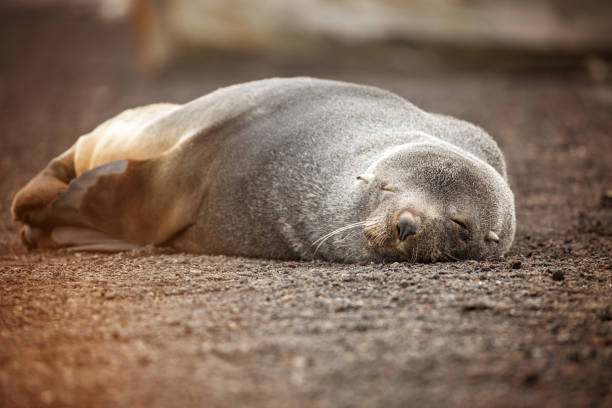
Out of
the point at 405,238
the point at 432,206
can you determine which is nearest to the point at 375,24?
the point at 432,206

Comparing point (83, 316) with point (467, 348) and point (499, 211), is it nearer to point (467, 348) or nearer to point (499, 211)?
point (467, 348)

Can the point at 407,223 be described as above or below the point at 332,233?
above

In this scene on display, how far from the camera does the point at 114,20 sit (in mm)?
21828

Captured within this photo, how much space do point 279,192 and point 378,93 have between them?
4.20ft

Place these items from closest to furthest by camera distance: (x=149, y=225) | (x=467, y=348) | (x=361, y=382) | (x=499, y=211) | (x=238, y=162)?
(x=361, y=382) → (x=467, y=348) → (x=499, y=211) → (x=238, y=162) → (x=149, y=225)

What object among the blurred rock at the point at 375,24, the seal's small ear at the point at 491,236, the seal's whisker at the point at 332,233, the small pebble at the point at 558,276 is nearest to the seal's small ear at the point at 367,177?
the seal's whisker at the point at 332,233

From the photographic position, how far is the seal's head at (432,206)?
4.00 m

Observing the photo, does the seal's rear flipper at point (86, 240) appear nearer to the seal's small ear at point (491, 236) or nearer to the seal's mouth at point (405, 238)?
the seal's mouth at point (405, 238)

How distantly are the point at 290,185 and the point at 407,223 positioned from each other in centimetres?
99

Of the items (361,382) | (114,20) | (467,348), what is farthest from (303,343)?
(114,20)

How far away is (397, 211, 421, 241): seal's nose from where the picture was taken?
152 inches

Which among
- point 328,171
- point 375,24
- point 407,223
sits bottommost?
point 407,223

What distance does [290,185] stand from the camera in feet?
15.0

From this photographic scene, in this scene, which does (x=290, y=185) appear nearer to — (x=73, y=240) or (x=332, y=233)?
(x=332, y=233)
